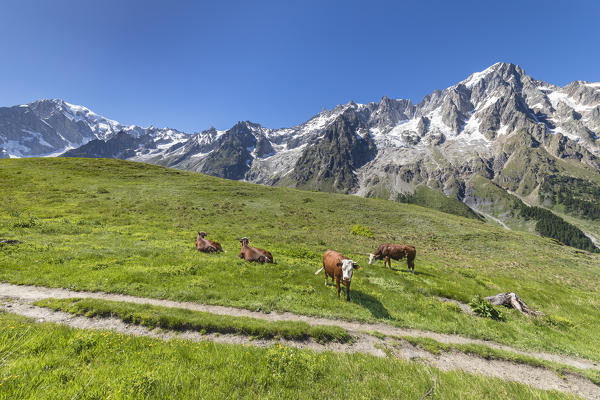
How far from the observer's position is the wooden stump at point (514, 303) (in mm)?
14398

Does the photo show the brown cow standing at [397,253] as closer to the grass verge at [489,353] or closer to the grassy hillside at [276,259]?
the grassy hillside at [276,259]

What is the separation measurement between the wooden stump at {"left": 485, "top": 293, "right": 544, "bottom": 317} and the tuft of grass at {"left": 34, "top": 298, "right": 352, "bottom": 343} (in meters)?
12.4

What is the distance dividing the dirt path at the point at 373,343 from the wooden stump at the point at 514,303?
3773 millimetres

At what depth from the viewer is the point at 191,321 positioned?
938 cm

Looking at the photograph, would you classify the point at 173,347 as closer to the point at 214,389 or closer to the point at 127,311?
the point at 214,389

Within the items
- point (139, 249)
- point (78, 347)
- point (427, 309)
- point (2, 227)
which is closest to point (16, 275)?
point (139, 249)

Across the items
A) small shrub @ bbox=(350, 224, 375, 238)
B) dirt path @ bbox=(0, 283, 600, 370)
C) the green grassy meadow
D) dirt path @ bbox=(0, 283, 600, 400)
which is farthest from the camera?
small shrub @ bbox=(350, 224, 375, 238)

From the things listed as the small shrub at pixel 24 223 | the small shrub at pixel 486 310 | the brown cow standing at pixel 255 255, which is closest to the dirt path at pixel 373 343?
the small shrub at pixel 486 310

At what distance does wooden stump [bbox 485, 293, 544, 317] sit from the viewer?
14398 millimetres

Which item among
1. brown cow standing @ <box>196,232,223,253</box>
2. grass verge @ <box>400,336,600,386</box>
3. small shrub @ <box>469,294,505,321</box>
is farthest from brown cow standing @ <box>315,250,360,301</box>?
brown cow standing @ <box>196,232,223,253</box>

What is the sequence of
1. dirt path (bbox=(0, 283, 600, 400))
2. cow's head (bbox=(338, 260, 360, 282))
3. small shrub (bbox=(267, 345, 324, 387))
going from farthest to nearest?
cow's head (bbox=(338, 260, 360, 282)), dirt path (bbox=(0, 283, 600, 400)), small shrub (bbox=(267, 345, 324, 387))

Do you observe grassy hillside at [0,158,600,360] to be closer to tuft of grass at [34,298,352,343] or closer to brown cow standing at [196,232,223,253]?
brown cow standing at [196,232,223,253]

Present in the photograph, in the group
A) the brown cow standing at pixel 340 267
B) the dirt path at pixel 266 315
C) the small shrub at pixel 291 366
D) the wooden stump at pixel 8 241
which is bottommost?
the dirt path at pixel 266 315

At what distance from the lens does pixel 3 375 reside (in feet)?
13.9
